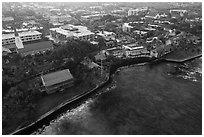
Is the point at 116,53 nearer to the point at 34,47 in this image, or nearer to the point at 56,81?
the point at 56,81

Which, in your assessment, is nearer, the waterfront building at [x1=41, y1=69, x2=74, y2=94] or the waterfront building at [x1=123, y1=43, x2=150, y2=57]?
the waterfront building at [x1=41, y1=69, x2=74, y2=94]

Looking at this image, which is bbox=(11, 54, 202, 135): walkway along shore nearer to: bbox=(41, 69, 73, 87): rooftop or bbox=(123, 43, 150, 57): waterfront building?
bbox=(41, 69, 73, 87): rooftop

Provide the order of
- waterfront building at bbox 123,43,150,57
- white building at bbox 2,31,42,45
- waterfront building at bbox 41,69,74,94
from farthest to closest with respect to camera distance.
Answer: white building at bbox 2,31,42,45 → waterfront building at bbox 123,43,150,57 → waterfront building at bbox 41,69,74,94

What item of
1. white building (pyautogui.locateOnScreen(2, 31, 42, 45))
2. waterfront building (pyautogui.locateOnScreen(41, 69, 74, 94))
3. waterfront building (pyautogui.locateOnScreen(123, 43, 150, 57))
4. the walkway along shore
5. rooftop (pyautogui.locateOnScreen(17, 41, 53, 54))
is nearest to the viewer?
the walkway along shore

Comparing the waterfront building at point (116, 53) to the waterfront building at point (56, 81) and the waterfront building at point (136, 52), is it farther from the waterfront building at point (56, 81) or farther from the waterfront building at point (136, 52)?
the waterfront building at point (56, 81)

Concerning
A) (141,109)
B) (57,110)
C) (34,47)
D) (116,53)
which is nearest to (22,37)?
(34,47)

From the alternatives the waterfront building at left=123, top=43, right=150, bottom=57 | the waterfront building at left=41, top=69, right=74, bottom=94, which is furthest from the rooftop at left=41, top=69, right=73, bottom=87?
the waterfront building at left=123, top=43, right=150, bottom=57
